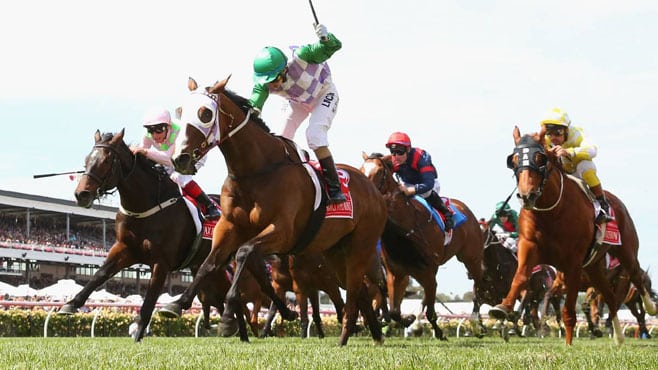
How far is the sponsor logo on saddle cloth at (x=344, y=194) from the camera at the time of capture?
7.26 meters

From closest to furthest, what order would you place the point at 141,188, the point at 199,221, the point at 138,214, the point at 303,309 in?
the point at 138,214 < the point at 141,188 < the point at 199,221 < the point at 303,309

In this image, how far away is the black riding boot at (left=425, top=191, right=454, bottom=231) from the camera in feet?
38.7

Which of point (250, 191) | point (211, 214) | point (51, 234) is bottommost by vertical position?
point (250, 191)

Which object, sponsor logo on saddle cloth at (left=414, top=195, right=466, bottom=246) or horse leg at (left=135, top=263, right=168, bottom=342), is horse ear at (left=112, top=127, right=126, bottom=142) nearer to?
horse leg at (left=135, top=263, right=168, bottom=342)

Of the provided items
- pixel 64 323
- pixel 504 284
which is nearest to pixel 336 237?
pixel 504 284

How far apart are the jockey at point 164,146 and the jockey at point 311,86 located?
6.36 ft

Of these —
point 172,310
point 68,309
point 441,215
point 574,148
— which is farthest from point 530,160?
point 68,309

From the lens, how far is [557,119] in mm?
9023

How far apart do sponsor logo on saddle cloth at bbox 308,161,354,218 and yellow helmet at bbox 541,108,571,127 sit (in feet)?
8.15

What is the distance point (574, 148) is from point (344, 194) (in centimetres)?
308

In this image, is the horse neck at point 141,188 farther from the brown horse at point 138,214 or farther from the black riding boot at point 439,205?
the black riding boot at point 439,205

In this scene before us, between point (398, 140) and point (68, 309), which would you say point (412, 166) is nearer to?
point (398, 140)

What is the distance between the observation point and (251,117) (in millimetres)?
7168

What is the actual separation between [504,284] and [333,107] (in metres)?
8.67
